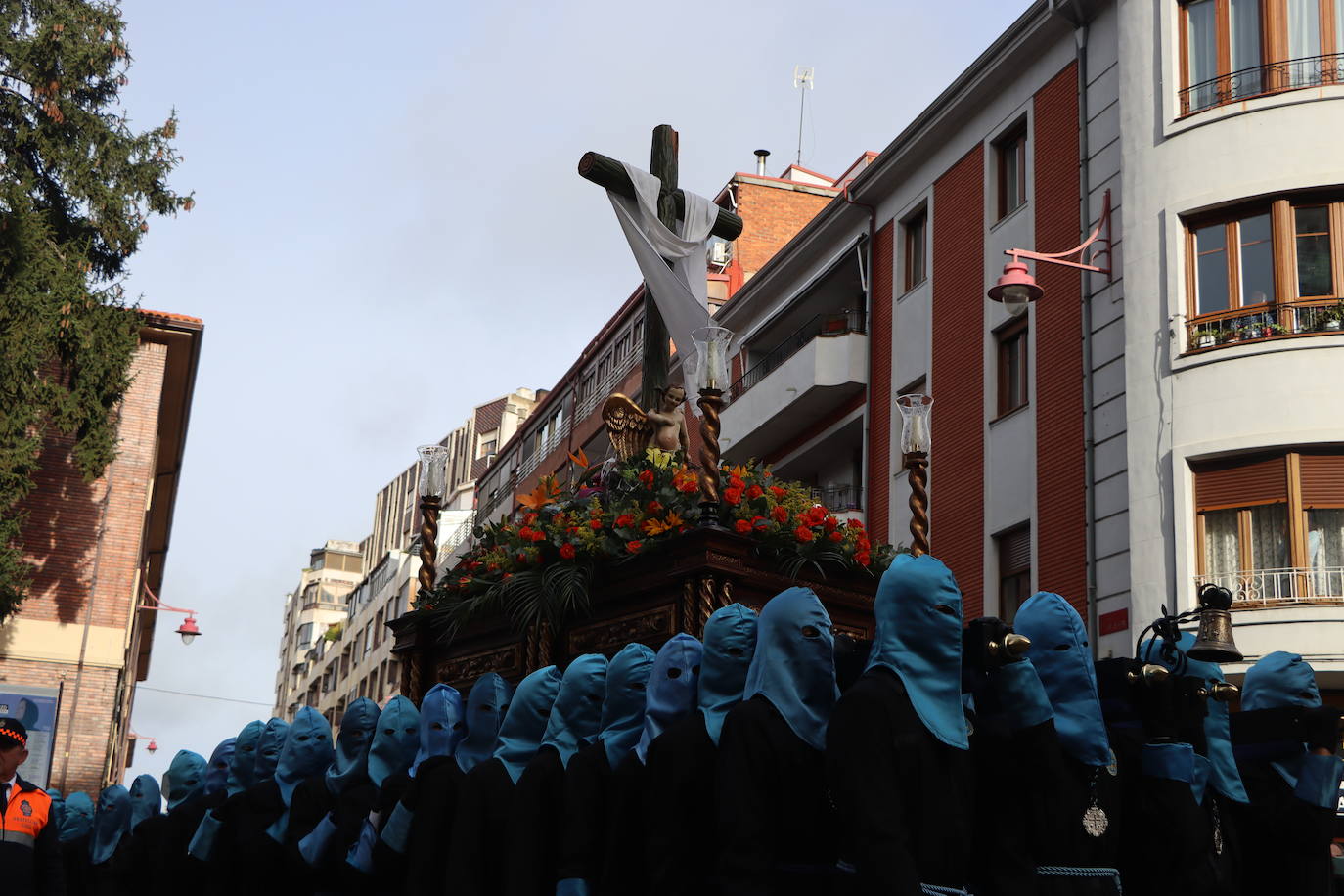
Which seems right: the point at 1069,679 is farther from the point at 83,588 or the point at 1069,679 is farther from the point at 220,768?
the point at 83,588

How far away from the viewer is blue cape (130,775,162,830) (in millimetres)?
10445

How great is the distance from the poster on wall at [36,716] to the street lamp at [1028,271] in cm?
1674

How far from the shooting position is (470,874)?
650cm

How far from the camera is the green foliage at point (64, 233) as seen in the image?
76.4 feet

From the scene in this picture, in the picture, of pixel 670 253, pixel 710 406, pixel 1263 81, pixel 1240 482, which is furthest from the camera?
pixel 1263 81

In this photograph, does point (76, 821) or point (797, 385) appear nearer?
point (76, 821)

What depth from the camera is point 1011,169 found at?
21.8m

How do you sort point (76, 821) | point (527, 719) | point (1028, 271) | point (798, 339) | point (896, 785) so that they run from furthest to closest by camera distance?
1. point (798, 339)
2. point (1028, 271)
3. point (76, 821)
4. point (527, 719)
5. point (896, 785)

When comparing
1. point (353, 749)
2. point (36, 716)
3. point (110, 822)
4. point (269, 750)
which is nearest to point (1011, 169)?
point (110, 822)

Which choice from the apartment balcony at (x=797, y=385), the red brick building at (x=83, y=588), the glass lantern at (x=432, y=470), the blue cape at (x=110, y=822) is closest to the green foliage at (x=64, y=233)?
the red brick building at (x=83, y=588)

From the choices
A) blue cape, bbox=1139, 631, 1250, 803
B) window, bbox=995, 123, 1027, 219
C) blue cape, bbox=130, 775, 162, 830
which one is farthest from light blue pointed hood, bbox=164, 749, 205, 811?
window, bbox=995, 123, 1027, 219

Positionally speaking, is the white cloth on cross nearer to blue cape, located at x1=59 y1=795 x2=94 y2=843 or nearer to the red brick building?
blue cape, located at x1=59 y1=795 x2=94 y2=843

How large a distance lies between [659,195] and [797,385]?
51.4 feet

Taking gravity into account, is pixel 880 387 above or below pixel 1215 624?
above
